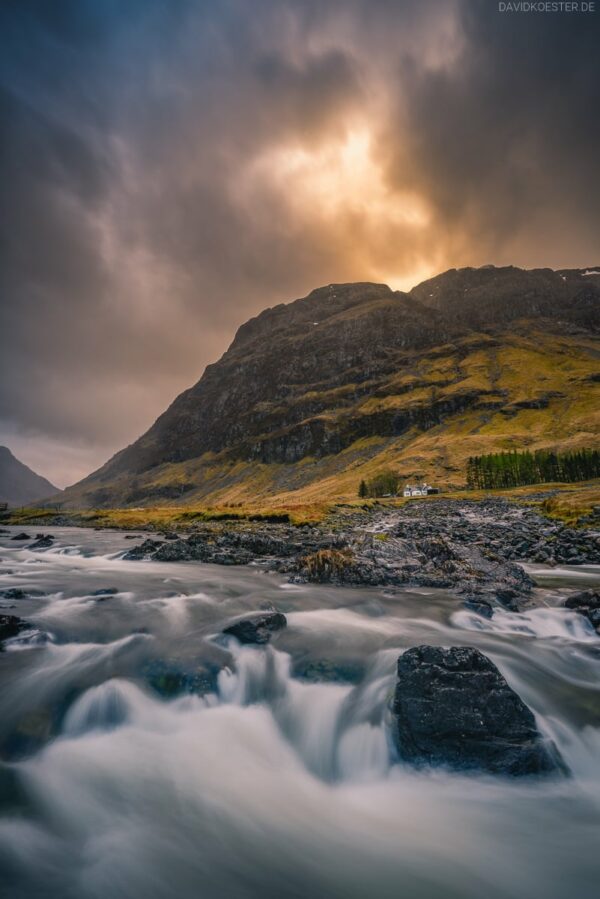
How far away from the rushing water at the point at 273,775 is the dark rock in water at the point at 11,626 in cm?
43

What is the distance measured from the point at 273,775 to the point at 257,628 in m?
5.81

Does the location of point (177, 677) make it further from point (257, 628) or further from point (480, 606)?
point (480, 606)

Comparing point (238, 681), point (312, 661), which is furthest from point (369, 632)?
point (238, 681)

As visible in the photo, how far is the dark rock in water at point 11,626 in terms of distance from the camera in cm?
1319

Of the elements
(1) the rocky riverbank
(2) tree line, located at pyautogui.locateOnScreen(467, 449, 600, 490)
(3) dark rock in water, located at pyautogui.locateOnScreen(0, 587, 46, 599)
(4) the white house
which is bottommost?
(3) dark rock in water, located at pyautogui.locateOnScreen(0, 587, 46, 599)

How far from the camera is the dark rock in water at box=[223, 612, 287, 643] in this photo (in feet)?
43.8

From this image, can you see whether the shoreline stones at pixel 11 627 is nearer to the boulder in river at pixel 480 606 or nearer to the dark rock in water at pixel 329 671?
A: the dark rock in water at pixel 329 671

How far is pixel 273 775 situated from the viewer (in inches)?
315

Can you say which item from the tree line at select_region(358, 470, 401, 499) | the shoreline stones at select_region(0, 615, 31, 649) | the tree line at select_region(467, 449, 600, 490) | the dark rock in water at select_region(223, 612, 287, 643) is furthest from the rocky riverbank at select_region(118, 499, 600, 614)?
the tree line at select_region(358, 470, 401, 499)

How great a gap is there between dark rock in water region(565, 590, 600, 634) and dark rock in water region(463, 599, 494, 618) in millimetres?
2757

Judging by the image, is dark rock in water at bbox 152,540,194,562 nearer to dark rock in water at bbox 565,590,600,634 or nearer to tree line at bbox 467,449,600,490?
dark rock in water at bbox 565,590,600,634

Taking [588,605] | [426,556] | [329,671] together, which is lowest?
[329,671]

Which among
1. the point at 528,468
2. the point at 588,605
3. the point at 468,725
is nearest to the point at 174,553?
the point at 588,605

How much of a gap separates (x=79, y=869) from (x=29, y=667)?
746 centimetres
